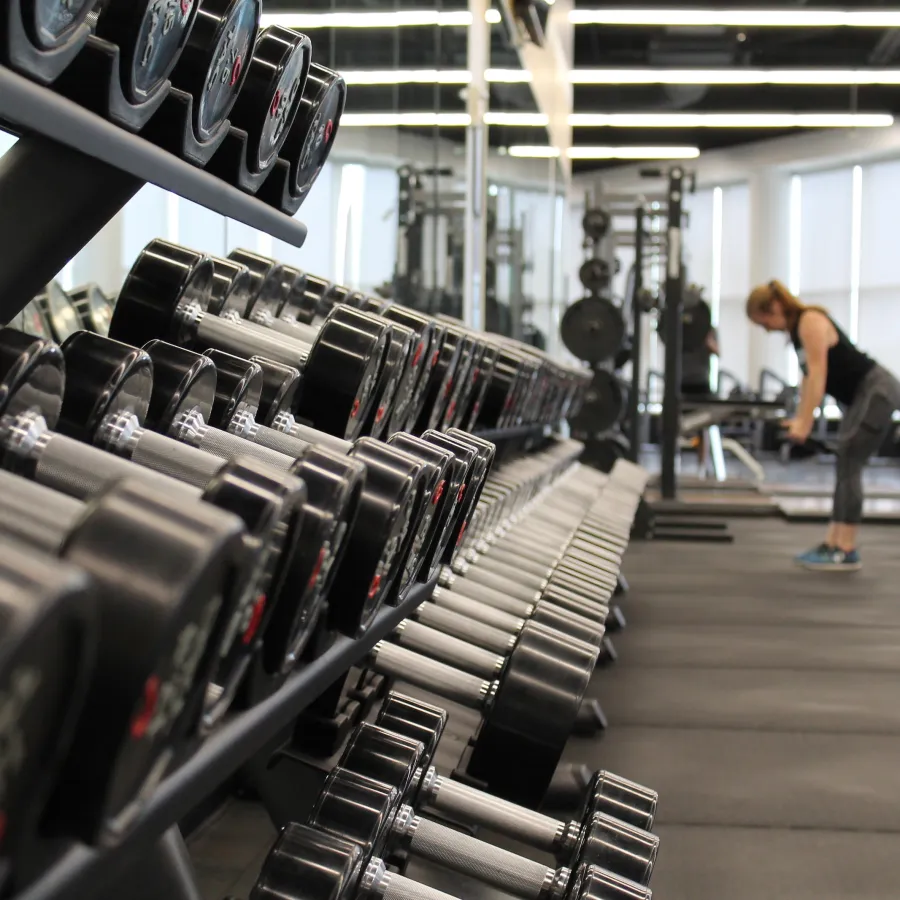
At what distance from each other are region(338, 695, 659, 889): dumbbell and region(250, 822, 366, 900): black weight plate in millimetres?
222

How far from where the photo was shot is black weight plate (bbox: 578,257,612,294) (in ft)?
24.6

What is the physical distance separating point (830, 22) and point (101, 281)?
307 inches

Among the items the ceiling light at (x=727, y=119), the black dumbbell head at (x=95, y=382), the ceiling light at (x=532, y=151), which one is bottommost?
the black dumbbell head at (x=95, y=382)

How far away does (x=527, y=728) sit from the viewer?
1.55 m

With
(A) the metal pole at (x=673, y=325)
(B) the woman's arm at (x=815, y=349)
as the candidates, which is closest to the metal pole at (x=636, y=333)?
(A) the metal pole at (x=673, y=325)

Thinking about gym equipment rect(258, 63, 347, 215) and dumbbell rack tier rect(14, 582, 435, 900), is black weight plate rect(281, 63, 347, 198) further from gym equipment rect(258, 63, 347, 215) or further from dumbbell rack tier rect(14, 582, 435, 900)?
dumbbell rack tier rect(14, 582, 435, 900)

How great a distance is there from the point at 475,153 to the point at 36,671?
4.84 metres

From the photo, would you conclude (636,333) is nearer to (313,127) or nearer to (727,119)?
(727,119)

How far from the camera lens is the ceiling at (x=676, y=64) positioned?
469cm

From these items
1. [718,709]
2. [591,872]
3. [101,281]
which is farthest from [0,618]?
[718,709]

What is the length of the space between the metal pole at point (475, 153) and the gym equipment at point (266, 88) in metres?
3.92

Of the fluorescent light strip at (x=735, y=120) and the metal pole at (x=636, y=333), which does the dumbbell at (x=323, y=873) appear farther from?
the fluorescent light strip at (x=735, y=120)

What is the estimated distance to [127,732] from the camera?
0.52 meters

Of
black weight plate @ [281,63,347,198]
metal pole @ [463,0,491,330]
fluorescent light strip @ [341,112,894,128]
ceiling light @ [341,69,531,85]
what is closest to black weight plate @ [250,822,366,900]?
black weight plate @ [281,63,347,198]
